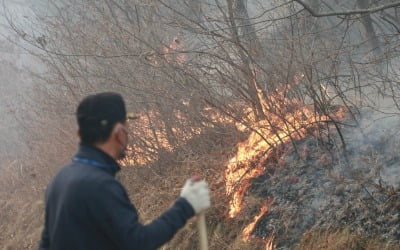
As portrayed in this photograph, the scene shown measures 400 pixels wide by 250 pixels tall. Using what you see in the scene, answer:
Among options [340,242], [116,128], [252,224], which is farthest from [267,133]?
[116,128]

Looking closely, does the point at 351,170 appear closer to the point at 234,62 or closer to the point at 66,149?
the point at 234,62

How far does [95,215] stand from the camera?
8.50ft

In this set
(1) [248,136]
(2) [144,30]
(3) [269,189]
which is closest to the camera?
(3) [269,189]

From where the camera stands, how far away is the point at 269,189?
659 cm

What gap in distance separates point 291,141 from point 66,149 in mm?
6957

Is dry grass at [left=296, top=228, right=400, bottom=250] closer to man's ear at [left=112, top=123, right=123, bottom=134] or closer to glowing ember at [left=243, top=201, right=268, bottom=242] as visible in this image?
glowing ember at [left=243, top=201, right=268, bottom=242]

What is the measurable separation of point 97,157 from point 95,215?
1.22ft

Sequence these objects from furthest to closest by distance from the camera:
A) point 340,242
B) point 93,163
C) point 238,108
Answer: point 238,108 < point 340,242 < point 93,163

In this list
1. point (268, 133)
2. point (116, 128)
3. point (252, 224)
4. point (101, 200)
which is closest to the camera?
point (101, 200)

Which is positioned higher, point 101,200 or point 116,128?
point 116,128

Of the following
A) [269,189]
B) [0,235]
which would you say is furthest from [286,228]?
[0,235]

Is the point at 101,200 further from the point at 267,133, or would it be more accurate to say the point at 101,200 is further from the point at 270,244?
the point at 267,133

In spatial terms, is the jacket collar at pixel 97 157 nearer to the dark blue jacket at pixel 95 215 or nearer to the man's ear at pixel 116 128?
the dark blue jacket at pixel 95 215

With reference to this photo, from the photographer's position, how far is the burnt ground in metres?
5.02
